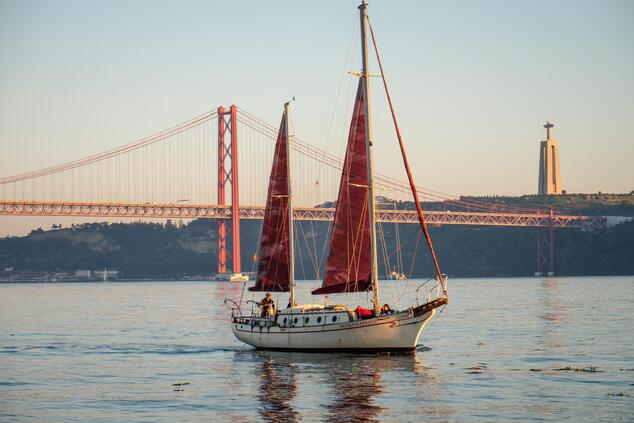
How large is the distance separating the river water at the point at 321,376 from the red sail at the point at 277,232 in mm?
3256

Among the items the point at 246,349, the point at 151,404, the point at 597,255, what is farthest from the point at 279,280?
the point at 597,255

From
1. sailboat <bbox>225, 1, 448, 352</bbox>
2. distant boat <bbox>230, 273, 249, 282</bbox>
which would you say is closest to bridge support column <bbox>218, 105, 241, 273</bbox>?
distant boat <bbox>230, 273, 249, 282</bbox>

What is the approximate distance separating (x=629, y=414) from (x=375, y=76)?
59.1ft

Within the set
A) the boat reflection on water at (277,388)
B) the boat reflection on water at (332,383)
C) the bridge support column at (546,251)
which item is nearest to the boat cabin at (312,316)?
the boat reflection on water at (332,383)

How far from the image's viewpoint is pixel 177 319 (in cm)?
6594

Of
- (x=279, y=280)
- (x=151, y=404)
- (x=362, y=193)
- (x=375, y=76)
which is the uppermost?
(x=375, y=76)

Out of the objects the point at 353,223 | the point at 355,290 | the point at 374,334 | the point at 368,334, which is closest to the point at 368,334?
the point at 368,334

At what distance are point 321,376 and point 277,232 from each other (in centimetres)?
1145

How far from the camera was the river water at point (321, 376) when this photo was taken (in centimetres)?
2717

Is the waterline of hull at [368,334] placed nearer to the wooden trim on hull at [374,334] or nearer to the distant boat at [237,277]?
the wooden trim on hull at [374,334]

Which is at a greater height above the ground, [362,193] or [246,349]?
[362,193]

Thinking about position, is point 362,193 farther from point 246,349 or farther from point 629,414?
point 629,414

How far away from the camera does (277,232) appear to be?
43.9 m

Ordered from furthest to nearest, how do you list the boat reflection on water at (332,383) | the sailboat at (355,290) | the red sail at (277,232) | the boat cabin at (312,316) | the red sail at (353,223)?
the red sail at (277,232)
the red sail at (353,223)
the boat cabin at (312,316)
the sailboat at (355,290)
the boat reflection on water at (332,383)
